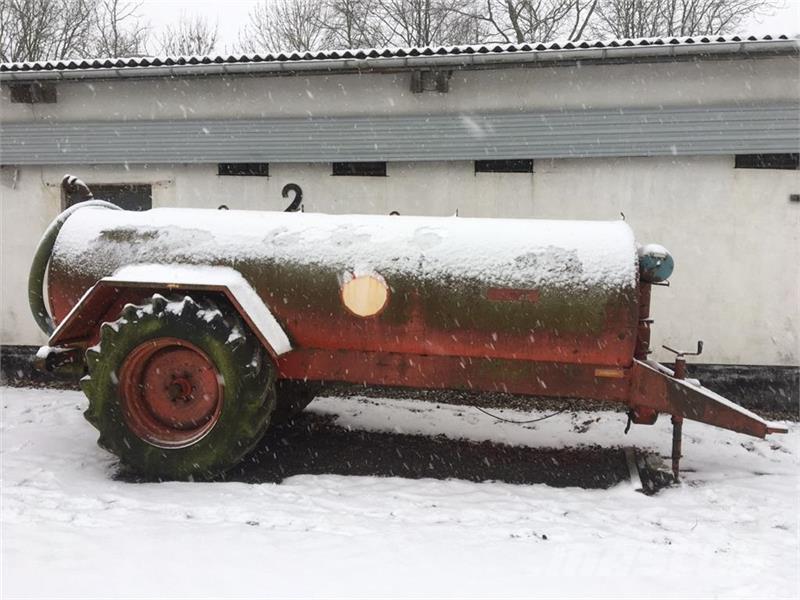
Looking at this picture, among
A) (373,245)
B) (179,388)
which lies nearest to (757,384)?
(373,245)

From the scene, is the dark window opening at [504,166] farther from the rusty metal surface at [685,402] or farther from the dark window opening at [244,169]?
the rusty metal surface at [685,402]

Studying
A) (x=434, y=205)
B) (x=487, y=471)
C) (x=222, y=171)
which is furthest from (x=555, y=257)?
(x=222, y=171)

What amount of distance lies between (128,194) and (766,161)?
22.7 feet

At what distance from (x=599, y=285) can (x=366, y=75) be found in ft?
13.1

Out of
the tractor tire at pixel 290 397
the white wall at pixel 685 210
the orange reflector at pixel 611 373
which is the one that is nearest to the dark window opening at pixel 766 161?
the white wall at pixel 685 210

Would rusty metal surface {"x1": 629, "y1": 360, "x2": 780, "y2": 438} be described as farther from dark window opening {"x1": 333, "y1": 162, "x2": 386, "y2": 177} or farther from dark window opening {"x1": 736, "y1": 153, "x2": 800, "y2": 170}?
dark window opening {"x1": 333, "y1": 162, "x2": 386, "y2": 177}

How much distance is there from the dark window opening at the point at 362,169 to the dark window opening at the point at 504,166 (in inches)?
41.2

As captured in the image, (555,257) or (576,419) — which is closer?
(555,257)

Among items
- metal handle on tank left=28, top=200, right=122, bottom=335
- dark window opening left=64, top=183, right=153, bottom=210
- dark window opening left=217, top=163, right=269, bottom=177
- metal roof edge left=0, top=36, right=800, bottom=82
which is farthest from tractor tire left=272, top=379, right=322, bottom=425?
dark window opening left=64, top=183, right=153, bottom=210

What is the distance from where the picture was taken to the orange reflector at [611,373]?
4320 mm

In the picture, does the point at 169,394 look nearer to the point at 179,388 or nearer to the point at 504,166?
the point at 179,388

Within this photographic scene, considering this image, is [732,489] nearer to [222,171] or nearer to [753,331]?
[753,331]

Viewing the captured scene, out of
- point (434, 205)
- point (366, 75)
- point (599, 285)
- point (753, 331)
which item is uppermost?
point (366, 75)

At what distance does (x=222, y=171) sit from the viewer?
24.9 ft
